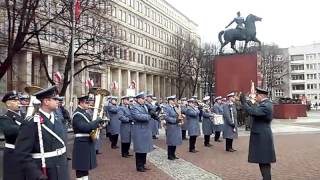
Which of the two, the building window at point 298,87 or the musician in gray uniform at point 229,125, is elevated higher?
the building window at point 298,87

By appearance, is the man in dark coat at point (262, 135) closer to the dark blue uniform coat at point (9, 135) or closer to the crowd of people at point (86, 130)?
the crowd of people at point (86, 130)

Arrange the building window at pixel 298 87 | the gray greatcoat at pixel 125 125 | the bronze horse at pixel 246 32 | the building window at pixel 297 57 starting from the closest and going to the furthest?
the gray greatcoat at pixel 125 125 < the bronze horse at pixel 246 32 < the building window at pixel 298 87 < the building window at pixel 297 57

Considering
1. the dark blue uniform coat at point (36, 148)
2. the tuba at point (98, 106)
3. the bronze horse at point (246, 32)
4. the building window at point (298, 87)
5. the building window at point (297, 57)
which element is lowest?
the dark blue uniform coat at point (36, 148)

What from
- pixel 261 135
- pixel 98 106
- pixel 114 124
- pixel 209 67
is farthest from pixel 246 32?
pixel 209 67

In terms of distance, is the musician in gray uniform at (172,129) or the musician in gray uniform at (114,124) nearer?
the musician in gray uniform at (172,129)

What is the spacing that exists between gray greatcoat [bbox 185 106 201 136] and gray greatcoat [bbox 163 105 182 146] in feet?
6.05

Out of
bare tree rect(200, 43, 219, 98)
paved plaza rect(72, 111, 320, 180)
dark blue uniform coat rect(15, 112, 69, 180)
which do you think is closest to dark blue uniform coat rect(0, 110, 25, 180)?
dark blue uniform coat rect(15, 112, 69, 180)

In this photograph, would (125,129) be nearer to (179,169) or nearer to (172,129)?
(172,129)

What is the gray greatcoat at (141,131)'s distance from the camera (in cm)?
1143

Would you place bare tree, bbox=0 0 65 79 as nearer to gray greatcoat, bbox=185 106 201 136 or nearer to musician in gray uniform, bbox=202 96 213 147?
musician in gray uniform, bbox=202 96 213 147

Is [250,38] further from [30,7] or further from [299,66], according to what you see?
[299,66]

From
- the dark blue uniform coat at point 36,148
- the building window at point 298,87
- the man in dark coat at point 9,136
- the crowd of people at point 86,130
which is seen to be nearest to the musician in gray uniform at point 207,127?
the crowd of people at point 86,130

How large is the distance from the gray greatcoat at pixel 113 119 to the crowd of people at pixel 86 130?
0.15 feet

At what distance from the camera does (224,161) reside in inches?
503
